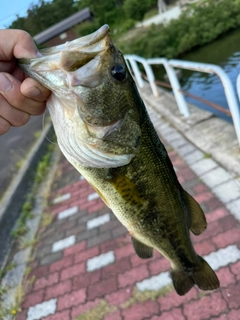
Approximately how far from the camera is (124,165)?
1802 millimetres

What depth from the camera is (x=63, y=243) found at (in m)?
4.59

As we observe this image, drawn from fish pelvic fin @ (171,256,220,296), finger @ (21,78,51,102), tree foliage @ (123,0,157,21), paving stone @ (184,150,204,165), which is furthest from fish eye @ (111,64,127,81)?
tree foliage @ (123,0,157,21)

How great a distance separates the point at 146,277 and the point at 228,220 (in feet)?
3.45

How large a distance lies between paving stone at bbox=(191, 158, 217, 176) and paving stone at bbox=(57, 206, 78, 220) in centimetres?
186

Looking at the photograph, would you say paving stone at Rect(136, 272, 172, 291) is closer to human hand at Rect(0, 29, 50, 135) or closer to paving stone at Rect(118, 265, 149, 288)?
paving stone at Rect(118, 265, 149, 288)

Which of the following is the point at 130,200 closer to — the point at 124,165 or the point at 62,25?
the point at 124,165

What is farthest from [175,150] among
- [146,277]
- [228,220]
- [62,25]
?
[62,25]

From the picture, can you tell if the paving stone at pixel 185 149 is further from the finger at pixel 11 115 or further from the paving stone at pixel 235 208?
the finger at pixel 11 115

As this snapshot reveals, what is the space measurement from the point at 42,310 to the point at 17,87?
2.68 m

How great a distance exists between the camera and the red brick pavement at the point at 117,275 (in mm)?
2996

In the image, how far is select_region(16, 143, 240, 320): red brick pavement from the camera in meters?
3.00

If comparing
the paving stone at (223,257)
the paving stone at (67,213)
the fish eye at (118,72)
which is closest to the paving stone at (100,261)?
the paving stone at (223,257)

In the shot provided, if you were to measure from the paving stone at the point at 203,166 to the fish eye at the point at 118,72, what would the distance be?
129 inches

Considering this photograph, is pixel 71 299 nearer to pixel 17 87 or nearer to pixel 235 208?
pixel 235 208
